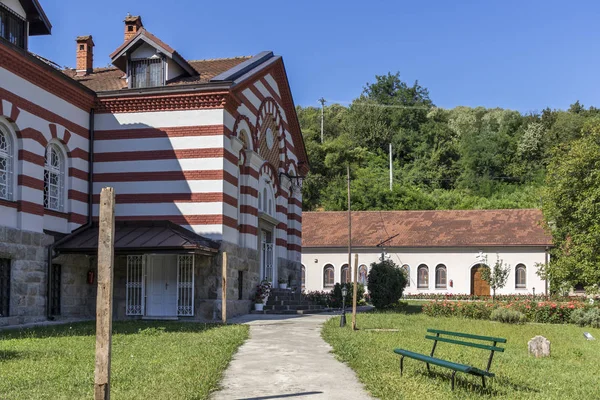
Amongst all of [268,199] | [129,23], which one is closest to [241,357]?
[268,199]

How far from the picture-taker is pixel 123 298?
22.4m

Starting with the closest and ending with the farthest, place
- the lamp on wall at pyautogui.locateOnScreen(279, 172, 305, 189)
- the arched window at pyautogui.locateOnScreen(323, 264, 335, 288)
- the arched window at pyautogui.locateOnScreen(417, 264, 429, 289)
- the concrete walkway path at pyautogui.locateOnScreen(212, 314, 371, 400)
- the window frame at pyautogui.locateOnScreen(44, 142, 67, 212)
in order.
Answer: the concrete walkway path at pyautogui.locateOnScreen(212, 314, 371, 400) → the window frame at pyautogui.locateOnScreen(44, 142, 67, 212) → the lamp on wall at pyautogui.locateOnScreen(279, 172, 305, 189) → the arched window at pyautogui.locateOnScreen(417, 264, 429, 289) → the arched window at pyautogui.locateOnScreen(323, 264, 335, 288)

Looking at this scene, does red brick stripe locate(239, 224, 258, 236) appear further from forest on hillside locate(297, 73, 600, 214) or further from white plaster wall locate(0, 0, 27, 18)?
forest on hillside locate(297, 73, 600, 214)

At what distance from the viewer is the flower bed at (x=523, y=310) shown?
25.6 meters

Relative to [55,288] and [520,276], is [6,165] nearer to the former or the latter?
[55,288]

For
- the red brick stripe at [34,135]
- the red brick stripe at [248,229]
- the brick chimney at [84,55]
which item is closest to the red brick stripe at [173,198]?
the red brick stripe at [248,229]

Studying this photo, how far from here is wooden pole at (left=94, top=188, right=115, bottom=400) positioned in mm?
7129

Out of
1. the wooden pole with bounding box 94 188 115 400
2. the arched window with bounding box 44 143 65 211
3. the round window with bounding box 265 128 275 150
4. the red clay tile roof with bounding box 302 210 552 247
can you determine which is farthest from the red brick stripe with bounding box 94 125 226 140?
the red clay tile roof with bounding box 302 210 552 247

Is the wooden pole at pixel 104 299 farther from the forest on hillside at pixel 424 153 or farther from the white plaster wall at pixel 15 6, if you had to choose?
the forest on hillside at pixel 424 153

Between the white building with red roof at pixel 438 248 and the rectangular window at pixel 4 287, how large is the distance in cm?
2687

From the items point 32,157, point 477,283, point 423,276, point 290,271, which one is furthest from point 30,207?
point 477,283

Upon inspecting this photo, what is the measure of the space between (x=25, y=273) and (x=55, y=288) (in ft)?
6.64

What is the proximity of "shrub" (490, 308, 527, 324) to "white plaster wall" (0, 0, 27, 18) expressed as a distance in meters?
18.5

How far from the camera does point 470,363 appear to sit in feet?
41.2
